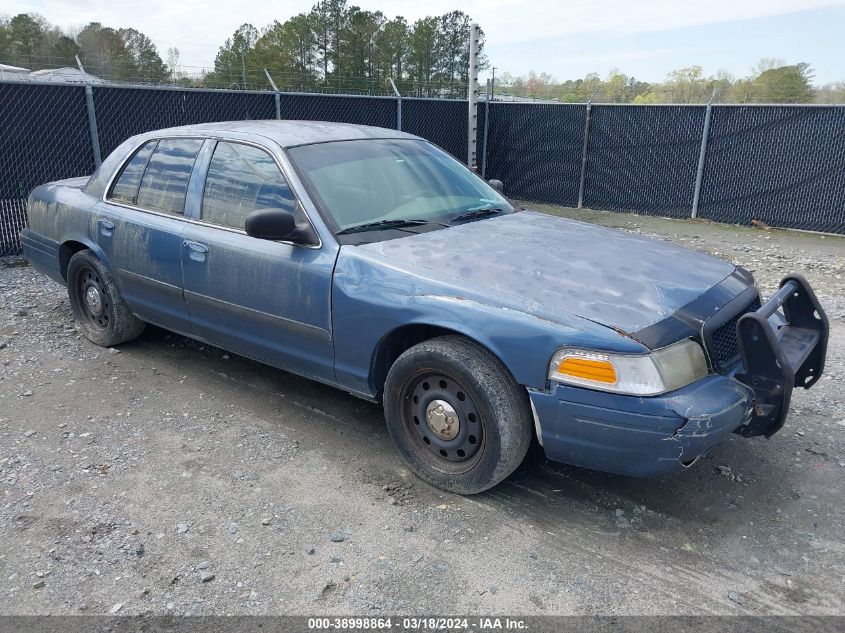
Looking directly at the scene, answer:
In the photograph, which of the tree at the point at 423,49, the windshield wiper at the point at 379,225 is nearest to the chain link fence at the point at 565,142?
the windshield wiper at the point at 379,225

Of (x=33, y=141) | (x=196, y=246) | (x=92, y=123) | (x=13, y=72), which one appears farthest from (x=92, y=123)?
(x=13, y=72)

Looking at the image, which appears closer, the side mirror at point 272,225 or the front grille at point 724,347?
the front grille at point 724,347

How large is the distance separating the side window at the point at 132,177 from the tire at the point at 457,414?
2626mm

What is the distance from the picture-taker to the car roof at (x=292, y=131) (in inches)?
165

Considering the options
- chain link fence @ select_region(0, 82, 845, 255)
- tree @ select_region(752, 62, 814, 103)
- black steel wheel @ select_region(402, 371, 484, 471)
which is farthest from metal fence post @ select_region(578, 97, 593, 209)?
tree @ select_region(752, 62, 814, 103)

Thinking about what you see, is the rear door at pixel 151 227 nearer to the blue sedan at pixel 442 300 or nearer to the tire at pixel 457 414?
the blue sedan at pixel 442 300

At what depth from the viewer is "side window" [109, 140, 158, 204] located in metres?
4.83

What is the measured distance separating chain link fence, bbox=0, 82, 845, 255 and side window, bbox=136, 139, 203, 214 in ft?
15.3

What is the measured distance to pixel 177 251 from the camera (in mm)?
4363

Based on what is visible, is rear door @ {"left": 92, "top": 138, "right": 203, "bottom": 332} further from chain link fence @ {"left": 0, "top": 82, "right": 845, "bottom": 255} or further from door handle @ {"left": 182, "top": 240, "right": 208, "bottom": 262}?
chain link fence @ {"left": 0, "top": 82, "right": 845, "bottom": 255}

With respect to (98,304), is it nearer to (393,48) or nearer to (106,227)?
(106,227)

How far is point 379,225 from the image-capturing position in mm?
3850

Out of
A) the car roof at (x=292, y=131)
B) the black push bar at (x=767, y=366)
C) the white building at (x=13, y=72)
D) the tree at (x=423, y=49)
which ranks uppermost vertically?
the tree at (x=423, y=49)

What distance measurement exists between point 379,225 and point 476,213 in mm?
749
